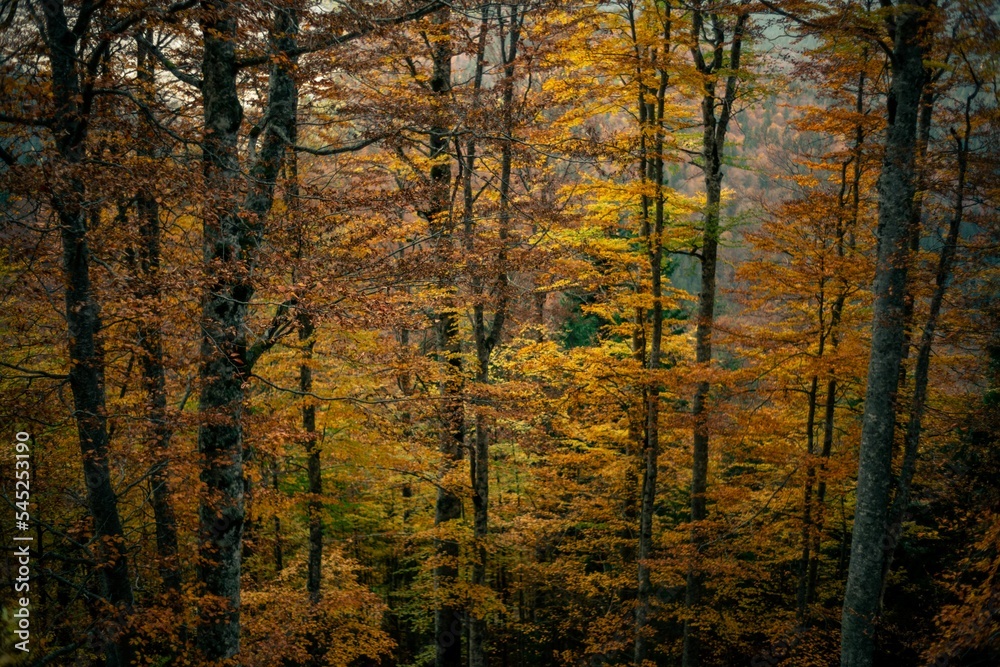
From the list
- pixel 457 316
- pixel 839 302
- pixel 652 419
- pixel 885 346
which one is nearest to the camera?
pixel 885 346

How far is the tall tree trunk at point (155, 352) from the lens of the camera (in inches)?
222

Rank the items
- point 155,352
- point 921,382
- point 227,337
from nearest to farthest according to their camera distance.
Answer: point 227,337 < point 155,352 < point 921,382

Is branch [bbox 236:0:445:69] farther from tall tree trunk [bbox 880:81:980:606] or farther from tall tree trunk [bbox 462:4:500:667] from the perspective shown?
tall tree trunk [bbox 880:81:980:606]

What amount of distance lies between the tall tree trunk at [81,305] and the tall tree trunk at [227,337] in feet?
2.69

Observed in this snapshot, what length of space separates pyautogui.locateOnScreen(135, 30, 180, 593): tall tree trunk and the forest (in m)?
0.10

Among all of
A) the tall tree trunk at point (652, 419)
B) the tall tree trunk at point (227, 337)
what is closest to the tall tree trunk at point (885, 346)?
the tall tree trunk at point (652, 419)

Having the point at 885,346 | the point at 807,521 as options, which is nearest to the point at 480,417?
the point at 885,346

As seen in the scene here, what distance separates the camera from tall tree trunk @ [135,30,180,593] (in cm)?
564

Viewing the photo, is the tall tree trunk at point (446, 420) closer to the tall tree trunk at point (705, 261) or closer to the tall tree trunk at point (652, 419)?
the tall tree trunk at point (652, 419)

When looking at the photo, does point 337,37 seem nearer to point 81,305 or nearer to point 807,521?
point 81,305

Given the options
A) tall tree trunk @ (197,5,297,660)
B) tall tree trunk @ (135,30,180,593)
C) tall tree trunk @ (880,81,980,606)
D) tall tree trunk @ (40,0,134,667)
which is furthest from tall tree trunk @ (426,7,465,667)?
tall tree trunk @ (880,81,980,606)

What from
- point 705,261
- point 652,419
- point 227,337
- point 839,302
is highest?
point 705,261

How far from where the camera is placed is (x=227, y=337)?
6.26 m

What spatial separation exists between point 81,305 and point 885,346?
8939 mm
